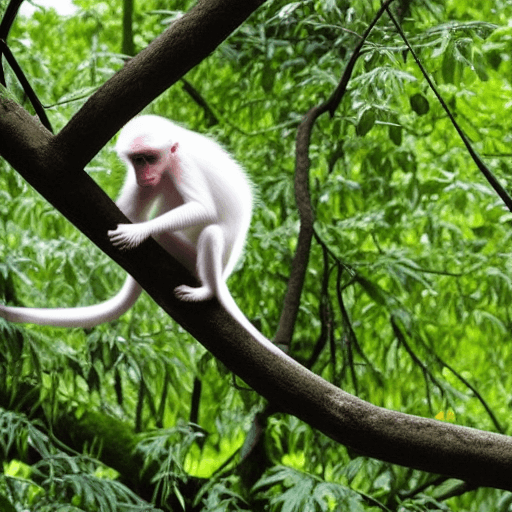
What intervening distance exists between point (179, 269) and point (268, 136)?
8.80 feet

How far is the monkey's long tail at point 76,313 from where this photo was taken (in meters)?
1.65

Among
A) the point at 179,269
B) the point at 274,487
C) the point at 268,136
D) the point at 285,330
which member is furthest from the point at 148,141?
the point at 268,136

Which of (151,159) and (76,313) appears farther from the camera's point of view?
(151,159)

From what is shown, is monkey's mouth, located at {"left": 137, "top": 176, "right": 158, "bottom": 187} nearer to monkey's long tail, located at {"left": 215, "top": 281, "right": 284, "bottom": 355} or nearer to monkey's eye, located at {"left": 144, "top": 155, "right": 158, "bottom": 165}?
monkey's eye, located at {"left": 144, "top": 155, "right": 158, "bottom": 165}

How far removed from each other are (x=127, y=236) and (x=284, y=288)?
89.4 inches

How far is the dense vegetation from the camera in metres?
3.00

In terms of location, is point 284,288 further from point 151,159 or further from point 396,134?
point 151,159

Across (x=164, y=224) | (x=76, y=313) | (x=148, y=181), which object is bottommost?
(x=76, y=313)

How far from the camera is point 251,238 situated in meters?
3.56

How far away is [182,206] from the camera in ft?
6.30

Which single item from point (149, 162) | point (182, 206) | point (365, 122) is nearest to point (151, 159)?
point (149, 162)

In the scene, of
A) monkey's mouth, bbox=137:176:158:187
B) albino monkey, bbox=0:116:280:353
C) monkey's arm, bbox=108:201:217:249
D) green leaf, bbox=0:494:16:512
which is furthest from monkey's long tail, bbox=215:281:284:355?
green leaf, bbox=0:494:16:512

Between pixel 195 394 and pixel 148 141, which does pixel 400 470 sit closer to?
pixel 195 394

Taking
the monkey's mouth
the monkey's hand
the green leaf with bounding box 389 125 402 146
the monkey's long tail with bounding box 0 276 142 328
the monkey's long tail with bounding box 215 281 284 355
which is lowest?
the monkey's long tail with bounding box 0 276 142 328
